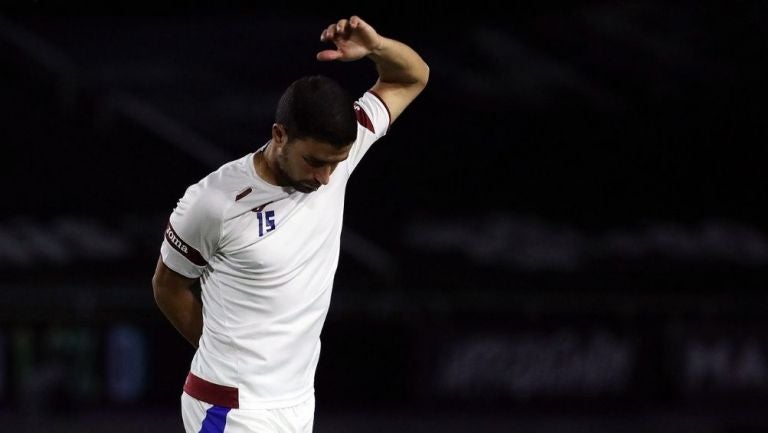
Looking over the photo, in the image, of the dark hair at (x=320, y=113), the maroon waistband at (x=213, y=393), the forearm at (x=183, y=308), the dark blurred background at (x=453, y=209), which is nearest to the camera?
the dark hair at (x=320, y=113)

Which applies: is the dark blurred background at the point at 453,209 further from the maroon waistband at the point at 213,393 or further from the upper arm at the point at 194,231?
the upper arm at the point at 194,231

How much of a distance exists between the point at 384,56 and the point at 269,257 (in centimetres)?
73

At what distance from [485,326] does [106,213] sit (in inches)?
113

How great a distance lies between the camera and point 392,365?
25.7ft

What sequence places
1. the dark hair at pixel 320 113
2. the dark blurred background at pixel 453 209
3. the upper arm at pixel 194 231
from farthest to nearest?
the dark blurred background at pixel 453 209 < the upper arm at pixel 194 231 < the dark hair at pixel 320 113

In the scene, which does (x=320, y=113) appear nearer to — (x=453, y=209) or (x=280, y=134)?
(x=280, y=134)

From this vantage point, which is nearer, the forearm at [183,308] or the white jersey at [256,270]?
the white jersey at [256,270]

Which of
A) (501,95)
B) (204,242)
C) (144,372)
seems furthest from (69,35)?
(204,242)

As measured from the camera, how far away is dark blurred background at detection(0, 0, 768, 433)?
7.77 meters

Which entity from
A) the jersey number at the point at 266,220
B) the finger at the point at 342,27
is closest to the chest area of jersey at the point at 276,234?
the jersey number at the point at 266,220

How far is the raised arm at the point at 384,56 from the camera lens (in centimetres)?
354

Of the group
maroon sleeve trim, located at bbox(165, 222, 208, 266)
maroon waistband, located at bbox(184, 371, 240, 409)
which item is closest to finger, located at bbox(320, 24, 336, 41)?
maroon sleeve trim, located at bbox(165, 222, 208, 266)

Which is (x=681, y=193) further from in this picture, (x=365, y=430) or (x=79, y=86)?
(x=79, y=86)

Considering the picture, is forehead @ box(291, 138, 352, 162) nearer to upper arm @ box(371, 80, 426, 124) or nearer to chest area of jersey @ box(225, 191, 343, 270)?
chest area of jersey @ box(225, 191, 343, 270)
